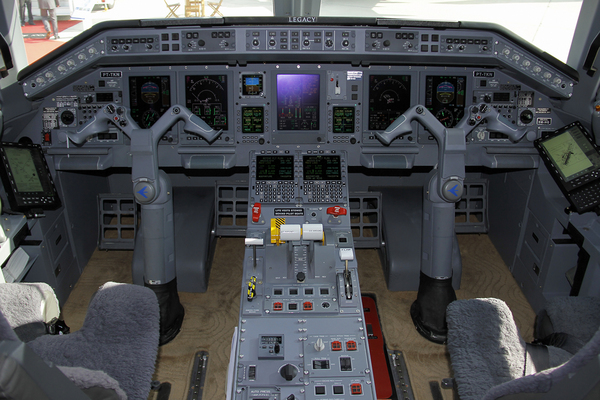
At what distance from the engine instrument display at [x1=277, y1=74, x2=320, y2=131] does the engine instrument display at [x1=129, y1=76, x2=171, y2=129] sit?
33.4 inches

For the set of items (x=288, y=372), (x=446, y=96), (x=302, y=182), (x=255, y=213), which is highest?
(x=446, y=96)

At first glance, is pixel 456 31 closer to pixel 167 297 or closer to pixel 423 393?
pixel 423 393

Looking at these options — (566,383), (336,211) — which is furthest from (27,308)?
(336,211)

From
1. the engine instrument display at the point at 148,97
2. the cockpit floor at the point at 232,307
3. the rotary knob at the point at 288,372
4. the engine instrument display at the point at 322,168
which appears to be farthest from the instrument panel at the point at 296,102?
the rotary knob at the point at 288,372

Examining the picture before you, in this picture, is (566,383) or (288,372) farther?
(288,372)

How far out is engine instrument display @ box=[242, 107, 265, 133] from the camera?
355 cm

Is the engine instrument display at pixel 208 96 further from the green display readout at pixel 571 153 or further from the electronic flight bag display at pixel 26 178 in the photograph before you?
the green display readout at pixel 571 153

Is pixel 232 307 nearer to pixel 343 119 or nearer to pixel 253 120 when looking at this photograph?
pixel 253 120

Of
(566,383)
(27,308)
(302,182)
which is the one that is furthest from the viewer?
(302,182)

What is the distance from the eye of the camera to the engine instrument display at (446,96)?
352cm

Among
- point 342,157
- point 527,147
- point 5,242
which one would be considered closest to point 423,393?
point 342,157

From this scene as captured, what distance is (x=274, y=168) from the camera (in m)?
3.54

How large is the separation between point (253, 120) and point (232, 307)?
4.67 ft

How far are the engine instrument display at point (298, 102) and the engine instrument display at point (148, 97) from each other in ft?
2.79
